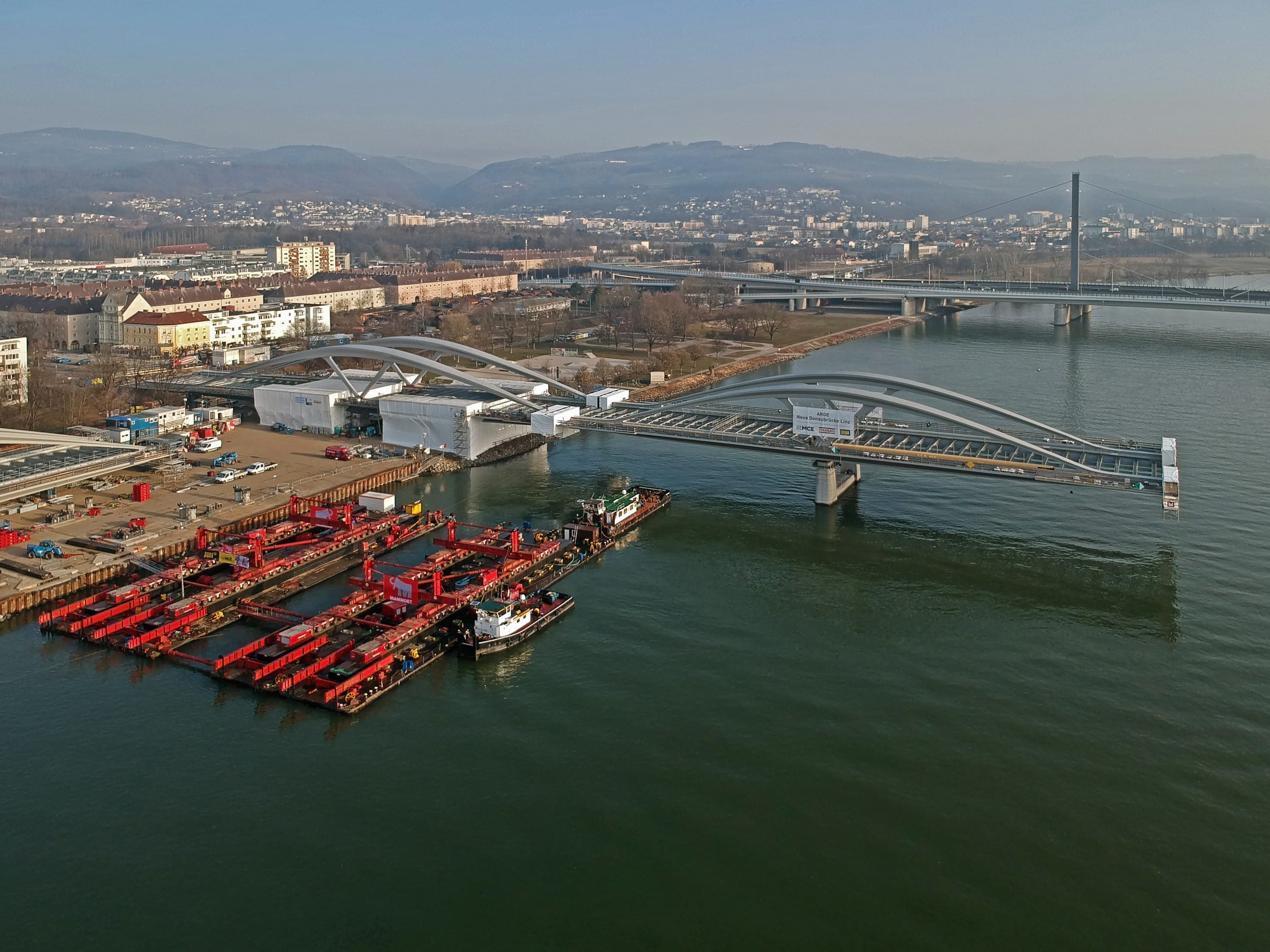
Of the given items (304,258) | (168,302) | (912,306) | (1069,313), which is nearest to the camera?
(168,302)

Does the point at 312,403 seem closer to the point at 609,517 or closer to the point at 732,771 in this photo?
the point at 609,517

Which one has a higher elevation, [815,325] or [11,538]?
[815,325]

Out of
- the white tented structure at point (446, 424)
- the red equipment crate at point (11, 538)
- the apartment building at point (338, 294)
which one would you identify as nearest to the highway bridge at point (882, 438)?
the white tented structure at point (446, 424)

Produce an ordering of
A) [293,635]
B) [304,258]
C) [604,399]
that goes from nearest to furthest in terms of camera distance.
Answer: [293,635]
[604,399]
[304,258]

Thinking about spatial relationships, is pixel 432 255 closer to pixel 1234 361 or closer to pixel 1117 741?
pixel 1234 361

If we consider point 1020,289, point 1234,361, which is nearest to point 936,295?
point 1020,289

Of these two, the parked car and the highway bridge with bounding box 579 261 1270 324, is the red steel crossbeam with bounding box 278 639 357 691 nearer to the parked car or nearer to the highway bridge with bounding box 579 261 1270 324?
the parked car

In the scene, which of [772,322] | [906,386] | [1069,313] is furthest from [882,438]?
[1069,313]
